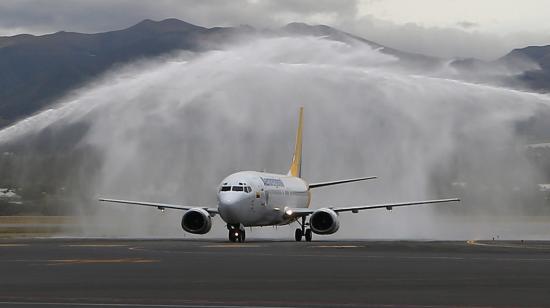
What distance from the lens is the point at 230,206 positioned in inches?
2343

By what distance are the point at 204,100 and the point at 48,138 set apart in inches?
491

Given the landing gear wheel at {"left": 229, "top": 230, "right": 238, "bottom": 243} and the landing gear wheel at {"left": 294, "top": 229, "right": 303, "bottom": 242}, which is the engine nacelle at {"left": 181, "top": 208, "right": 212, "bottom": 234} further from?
the landing gear wheel at {"left": 294, "top": 229, "right": 303, "bottom": 242}

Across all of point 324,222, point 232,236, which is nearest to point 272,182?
point 324,222

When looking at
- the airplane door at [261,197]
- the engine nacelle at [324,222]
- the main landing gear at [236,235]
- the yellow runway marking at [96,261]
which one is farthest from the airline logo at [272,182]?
the yellow runway marking at [96,261]

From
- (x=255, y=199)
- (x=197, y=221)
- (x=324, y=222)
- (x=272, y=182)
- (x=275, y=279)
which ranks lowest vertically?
(x=275, y=279)

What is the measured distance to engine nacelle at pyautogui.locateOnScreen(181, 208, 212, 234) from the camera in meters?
61.9

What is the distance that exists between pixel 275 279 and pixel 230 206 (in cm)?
3190

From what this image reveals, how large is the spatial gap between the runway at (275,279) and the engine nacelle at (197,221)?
19009 mm

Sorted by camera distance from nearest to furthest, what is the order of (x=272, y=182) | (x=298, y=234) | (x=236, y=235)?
(x=236, y=235), (x=298, y=234), (x=272, y=182)

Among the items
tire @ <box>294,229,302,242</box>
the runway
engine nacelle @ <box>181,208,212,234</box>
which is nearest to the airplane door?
tire @ <box>294,229,302,242</box>

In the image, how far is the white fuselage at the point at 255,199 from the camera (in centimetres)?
5997

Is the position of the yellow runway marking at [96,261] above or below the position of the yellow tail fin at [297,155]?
below

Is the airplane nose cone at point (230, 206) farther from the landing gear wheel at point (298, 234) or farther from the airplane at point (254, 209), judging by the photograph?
the landing gear wheel at point (298, 234)

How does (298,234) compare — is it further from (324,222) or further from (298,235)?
(324,222)
